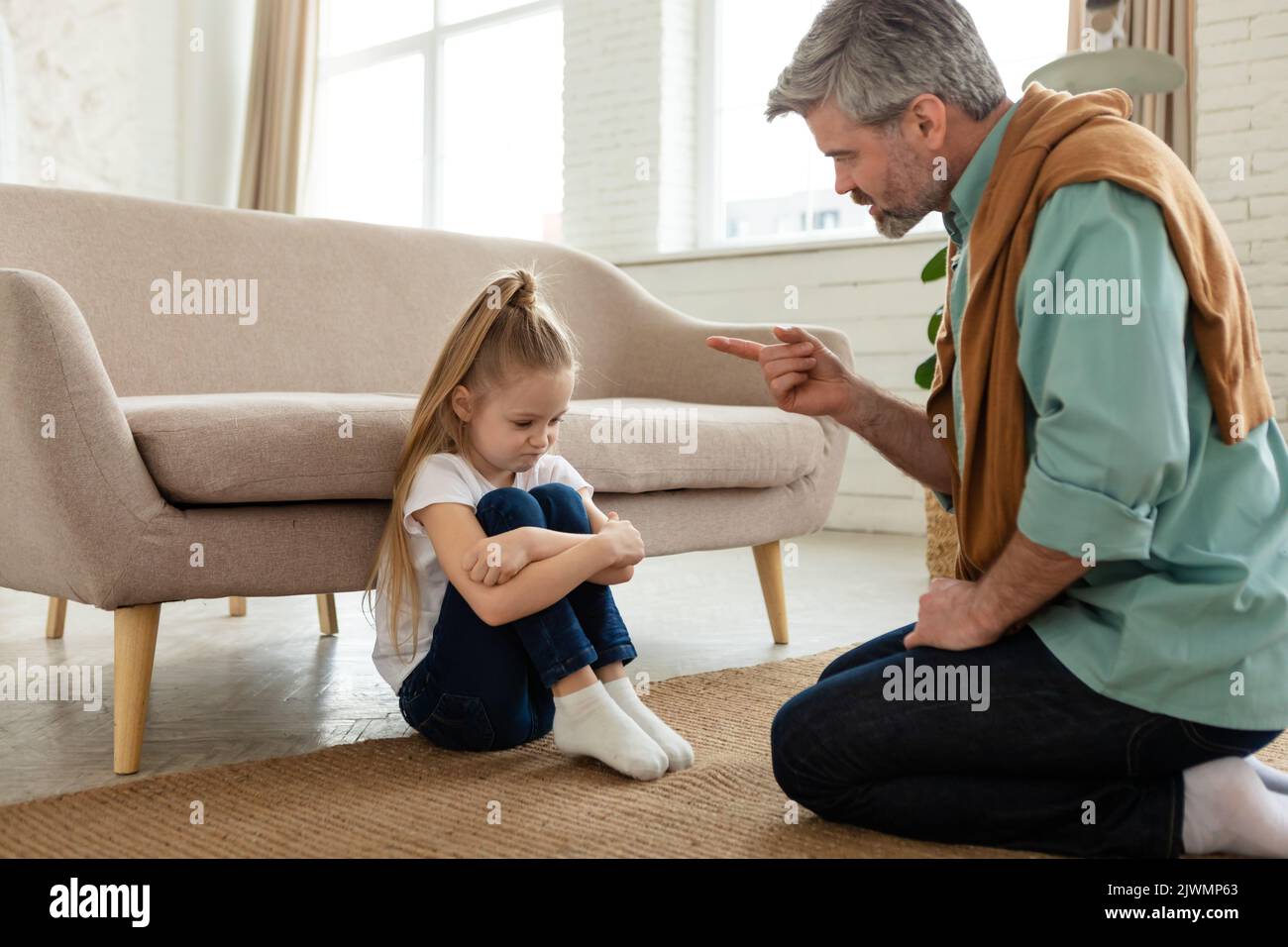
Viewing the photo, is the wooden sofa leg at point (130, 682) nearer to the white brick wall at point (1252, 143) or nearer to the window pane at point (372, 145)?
the white brick wall at point (1252, 143)

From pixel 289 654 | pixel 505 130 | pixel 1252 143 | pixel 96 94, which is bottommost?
pixel 289 654

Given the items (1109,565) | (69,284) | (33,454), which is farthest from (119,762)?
(1109,565)

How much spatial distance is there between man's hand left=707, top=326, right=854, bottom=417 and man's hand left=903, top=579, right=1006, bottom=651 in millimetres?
303

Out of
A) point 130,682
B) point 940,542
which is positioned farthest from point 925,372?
point 130,682

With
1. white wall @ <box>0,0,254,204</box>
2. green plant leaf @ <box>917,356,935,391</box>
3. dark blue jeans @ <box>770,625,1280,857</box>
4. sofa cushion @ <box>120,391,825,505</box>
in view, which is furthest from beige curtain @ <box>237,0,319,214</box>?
dark blue jeans @ <box>770,625,1280,857</box>

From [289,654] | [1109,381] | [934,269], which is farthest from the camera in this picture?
[934,269]

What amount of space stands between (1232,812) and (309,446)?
116 cm

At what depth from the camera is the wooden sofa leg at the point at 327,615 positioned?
2.48 meters

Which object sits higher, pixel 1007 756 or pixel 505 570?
pixel 505 570

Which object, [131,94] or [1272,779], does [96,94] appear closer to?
[131,94]

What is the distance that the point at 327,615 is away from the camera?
2488 millimetres

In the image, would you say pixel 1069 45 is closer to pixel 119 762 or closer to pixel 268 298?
pixel 268 298

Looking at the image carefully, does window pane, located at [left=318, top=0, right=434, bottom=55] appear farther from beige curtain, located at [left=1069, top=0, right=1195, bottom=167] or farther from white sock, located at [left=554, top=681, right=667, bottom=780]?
white sock, located at [left=554, top=681, right=667, bottom=780]

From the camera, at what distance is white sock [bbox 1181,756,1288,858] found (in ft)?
A: 3.66
